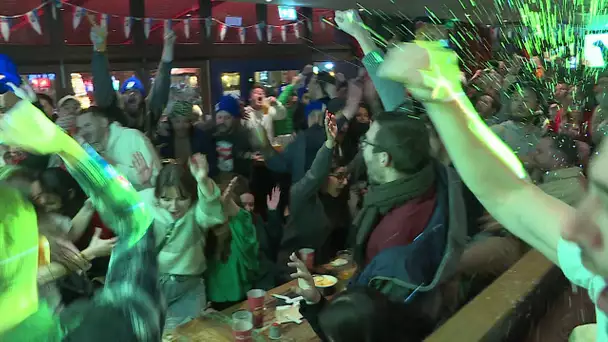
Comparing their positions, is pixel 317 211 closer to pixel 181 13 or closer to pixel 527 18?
pixel 527 18

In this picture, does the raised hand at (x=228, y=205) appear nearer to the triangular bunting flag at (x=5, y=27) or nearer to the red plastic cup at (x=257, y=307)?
the red plastic cup at (x=257, y=307)

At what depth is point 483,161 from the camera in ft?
3.54

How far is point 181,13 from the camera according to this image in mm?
7746

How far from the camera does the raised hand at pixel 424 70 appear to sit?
100 centimetres

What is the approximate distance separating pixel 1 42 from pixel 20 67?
308mm

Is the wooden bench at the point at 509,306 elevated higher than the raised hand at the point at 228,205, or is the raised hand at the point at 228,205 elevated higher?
the raised hand at the point at 228,205

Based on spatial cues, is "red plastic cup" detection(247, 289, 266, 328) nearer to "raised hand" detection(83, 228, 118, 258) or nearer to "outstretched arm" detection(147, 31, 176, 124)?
"raised hand" detection(83, 228, 118, 258)

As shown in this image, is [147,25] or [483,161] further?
[147,25]

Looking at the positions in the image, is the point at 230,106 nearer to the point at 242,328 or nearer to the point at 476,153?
the point at 242,328

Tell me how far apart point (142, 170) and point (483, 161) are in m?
1.88

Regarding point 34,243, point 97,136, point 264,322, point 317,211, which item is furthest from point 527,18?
point 34,243

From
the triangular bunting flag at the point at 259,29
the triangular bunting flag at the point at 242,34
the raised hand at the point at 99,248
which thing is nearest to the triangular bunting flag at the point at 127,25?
the triangular bunting flag at the point at 242,34

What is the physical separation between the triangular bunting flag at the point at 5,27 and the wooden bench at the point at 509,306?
18.2 feet

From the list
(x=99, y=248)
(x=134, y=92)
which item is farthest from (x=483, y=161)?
(x=134, y=92)
